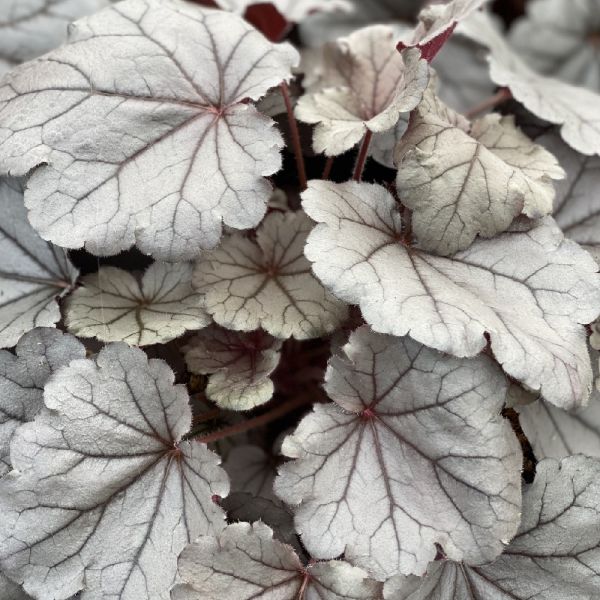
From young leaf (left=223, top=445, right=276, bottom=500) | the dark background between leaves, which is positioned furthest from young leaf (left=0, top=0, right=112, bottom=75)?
young leaf (left=223, top=445, right=276, bottom=500)

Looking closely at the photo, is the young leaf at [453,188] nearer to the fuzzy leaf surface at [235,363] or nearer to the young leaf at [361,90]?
the young leaf at [361,90]

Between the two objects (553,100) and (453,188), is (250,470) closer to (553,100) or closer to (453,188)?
(453,188)

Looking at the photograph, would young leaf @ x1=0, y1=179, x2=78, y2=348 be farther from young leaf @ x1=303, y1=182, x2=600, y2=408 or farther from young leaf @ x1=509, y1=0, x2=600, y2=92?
young leaf @ x1=509, y1=0, x2=600, y2=92

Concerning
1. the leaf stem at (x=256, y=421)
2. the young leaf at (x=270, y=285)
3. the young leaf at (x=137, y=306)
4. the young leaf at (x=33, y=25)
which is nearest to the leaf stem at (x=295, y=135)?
the young leaf at (x=270, y=285)

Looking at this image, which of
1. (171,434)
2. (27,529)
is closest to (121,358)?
(171,434)

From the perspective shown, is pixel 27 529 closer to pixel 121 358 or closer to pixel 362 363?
pixel 121 358

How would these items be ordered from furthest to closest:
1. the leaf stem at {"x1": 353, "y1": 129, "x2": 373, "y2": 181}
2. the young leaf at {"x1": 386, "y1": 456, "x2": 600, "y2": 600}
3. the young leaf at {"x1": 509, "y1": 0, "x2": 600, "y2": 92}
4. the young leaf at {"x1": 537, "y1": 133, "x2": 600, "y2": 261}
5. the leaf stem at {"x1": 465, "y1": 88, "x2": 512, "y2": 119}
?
the young leaf at {"x1": 509, "y1": 0, "x2": 600, "y2": 92}
the leaf stem at {"x1": 465, "y1": 88, "x2": 512, "y2": 119}
the young leaf at {"x1": 537, "y1": 133, "x2": 600, "y2": 261}
the leaf stem at {"x1": 353, "y1": 129, "x2": 373, "y2": 181}
the young leaf at {"x1": 386, "y1": 456, "x2": 600, "y2": 600}
